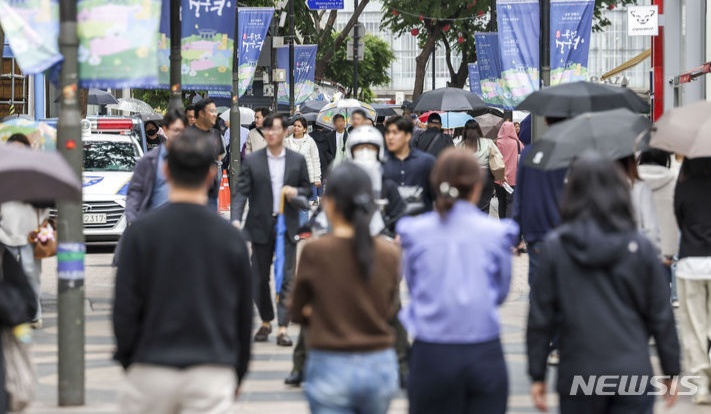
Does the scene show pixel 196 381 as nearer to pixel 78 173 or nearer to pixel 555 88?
pixel 78 173

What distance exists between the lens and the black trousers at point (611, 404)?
5676 millimetres

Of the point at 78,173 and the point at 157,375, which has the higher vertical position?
the point at 78,173

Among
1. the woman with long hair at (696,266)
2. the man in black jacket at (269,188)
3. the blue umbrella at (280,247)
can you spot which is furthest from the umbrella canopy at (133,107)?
the woman with long hair at (696,266)

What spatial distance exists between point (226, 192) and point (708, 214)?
781 inches

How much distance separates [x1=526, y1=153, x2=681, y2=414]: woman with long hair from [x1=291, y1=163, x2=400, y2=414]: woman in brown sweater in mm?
657

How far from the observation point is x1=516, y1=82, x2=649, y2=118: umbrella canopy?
421 inches

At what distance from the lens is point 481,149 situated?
1948cm

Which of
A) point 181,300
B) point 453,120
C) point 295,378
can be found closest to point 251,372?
point 295,378

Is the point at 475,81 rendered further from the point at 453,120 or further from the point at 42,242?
the point at 42,242

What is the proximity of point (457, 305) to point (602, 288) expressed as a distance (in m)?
0.55

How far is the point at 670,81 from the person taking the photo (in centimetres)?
2864

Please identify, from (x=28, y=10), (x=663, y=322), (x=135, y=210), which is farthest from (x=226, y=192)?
(x=663, y=322)

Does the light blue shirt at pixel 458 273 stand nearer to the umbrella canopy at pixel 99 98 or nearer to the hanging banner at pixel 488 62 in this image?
the hanging banner at pixel 488 62

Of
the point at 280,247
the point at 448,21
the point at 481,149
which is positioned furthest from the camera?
the point at 448,21
